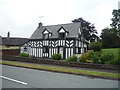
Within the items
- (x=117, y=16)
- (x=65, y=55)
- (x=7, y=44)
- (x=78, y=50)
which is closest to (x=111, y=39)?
(x=117, y=16)

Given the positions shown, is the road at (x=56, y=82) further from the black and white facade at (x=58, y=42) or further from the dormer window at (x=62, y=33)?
the dormer window at (x=62, y=33)

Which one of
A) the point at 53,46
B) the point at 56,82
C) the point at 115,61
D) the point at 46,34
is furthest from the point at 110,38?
the point at 56,82

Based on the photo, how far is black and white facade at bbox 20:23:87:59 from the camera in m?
22.1

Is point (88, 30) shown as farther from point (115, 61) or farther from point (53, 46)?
point (115, 61)

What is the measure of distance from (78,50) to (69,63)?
10.2m

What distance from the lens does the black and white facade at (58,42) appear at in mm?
22078

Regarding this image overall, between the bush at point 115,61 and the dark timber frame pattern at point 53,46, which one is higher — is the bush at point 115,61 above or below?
below

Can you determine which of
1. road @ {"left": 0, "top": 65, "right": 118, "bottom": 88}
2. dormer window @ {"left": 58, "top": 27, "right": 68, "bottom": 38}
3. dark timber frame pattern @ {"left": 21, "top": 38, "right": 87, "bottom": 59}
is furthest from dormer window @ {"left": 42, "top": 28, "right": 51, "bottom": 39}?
road @ {"left": 0, "top": 65, "right": 118, "bottom": 88}

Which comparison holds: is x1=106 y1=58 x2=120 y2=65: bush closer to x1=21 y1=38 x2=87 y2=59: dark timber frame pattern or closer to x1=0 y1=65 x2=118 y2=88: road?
x1=0 y1=65 x2=118 y2=88: road

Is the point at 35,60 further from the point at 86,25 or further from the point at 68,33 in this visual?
Result: the point at 86,25

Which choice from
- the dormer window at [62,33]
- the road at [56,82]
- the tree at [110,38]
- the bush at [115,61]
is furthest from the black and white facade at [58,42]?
the road at [56,82]

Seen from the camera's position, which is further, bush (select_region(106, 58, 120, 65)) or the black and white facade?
the black and white facade

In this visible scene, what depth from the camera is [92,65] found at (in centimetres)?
1248

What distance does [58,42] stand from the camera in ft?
75.9
